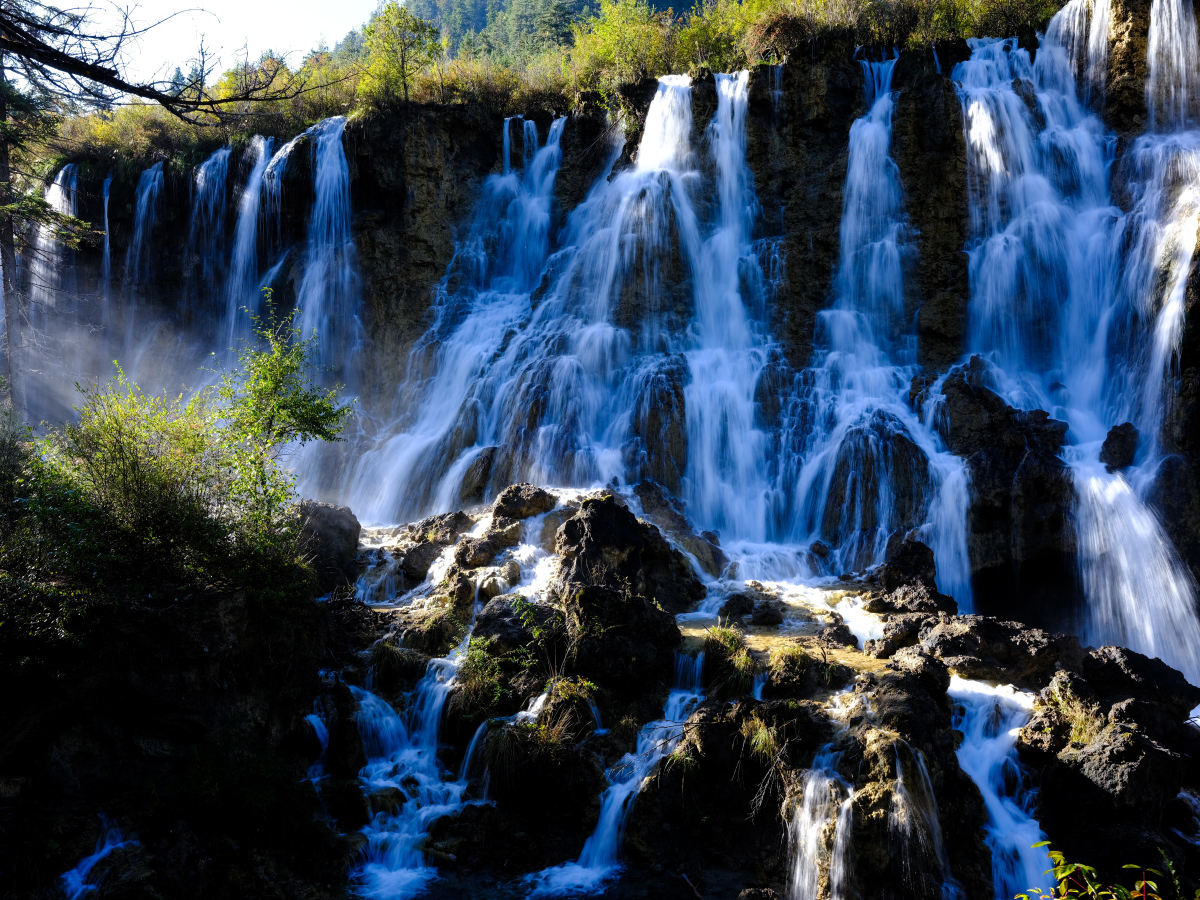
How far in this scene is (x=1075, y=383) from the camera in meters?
17.1

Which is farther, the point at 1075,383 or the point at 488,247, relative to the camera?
the point at 488,247

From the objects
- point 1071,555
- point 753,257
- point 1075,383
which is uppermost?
point 753,257

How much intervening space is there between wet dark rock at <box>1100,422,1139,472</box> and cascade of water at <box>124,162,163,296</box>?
102ft

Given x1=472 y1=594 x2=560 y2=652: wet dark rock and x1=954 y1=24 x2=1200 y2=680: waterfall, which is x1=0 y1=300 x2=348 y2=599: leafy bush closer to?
x1=472 y1=594 x2=560 y2=652: wet dark rock

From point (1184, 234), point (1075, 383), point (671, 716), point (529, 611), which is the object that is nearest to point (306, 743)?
point (529, 611)

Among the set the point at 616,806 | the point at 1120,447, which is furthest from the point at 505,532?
the point at 1120,447

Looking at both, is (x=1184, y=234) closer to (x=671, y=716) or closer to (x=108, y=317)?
(x=671, y=716)

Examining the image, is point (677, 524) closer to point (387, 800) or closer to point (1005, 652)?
point (1005, 652)

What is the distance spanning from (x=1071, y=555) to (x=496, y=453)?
12.2 m

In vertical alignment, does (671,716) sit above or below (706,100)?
below

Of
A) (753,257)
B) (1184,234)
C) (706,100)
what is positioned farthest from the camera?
(706,100)

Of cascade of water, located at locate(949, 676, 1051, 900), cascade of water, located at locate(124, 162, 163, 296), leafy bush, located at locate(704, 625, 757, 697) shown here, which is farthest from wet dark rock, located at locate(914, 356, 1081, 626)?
cascade of water, located at locate(124, 162, 163, 296)

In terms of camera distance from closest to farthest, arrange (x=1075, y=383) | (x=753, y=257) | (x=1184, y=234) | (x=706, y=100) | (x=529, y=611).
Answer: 1. (x=529, y=611)
2. (x=1184, y=234)
3. (x=1075, y=383)
4. (x=753, y=257)
5. (x=706, y=100)

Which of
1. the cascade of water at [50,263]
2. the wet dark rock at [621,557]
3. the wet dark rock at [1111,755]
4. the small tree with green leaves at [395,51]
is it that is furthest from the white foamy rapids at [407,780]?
the cascade of water at [50,263]
